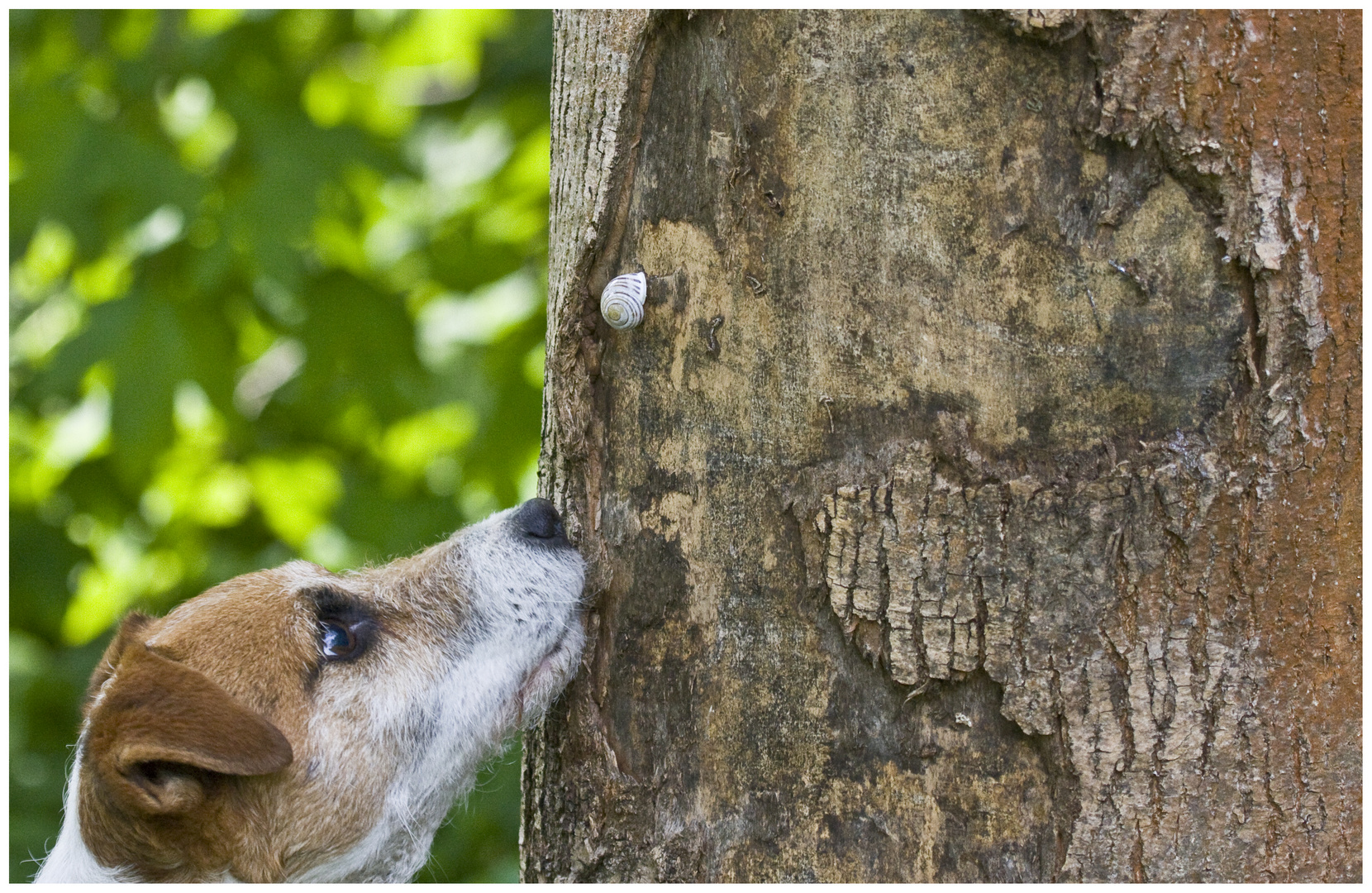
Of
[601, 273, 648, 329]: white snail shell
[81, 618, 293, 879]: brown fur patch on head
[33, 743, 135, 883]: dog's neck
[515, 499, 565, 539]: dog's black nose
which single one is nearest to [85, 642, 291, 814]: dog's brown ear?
[81, 618, 293, 879]: brown fur patch on head

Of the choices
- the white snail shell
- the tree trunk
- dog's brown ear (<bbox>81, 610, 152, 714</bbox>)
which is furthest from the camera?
dog's brown ear (<bbox>81, 610, 152, 714</bbox>)

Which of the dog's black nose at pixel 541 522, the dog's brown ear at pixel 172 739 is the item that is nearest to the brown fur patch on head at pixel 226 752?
the dog's brown ear at pixel 172 739

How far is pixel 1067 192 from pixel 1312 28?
44cm

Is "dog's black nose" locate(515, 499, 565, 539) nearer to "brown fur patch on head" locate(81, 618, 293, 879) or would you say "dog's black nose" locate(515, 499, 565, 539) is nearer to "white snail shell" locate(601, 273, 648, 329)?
"white snail shell" locate(601, 273, 648, 329)

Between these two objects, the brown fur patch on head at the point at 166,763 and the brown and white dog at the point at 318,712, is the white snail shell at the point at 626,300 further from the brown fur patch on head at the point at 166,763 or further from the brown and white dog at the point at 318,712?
the brown fur patch on head at the point at 166,763

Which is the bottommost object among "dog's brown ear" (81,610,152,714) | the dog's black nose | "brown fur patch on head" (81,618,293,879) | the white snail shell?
"brown fur patch on head" (81,618,293,879)

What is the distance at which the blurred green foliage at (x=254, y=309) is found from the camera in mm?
3285

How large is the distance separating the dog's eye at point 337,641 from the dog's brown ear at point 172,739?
0.26m

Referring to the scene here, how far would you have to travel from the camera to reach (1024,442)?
5.44 ft

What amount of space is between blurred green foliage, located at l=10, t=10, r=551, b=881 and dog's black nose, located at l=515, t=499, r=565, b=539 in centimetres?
116

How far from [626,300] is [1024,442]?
0.76 meters

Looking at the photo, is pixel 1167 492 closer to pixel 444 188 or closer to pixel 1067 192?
pixel 1067 192

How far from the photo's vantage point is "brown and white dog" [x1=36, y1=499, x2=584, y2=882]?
6.93 feet

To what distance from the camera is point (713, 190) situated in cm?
182
